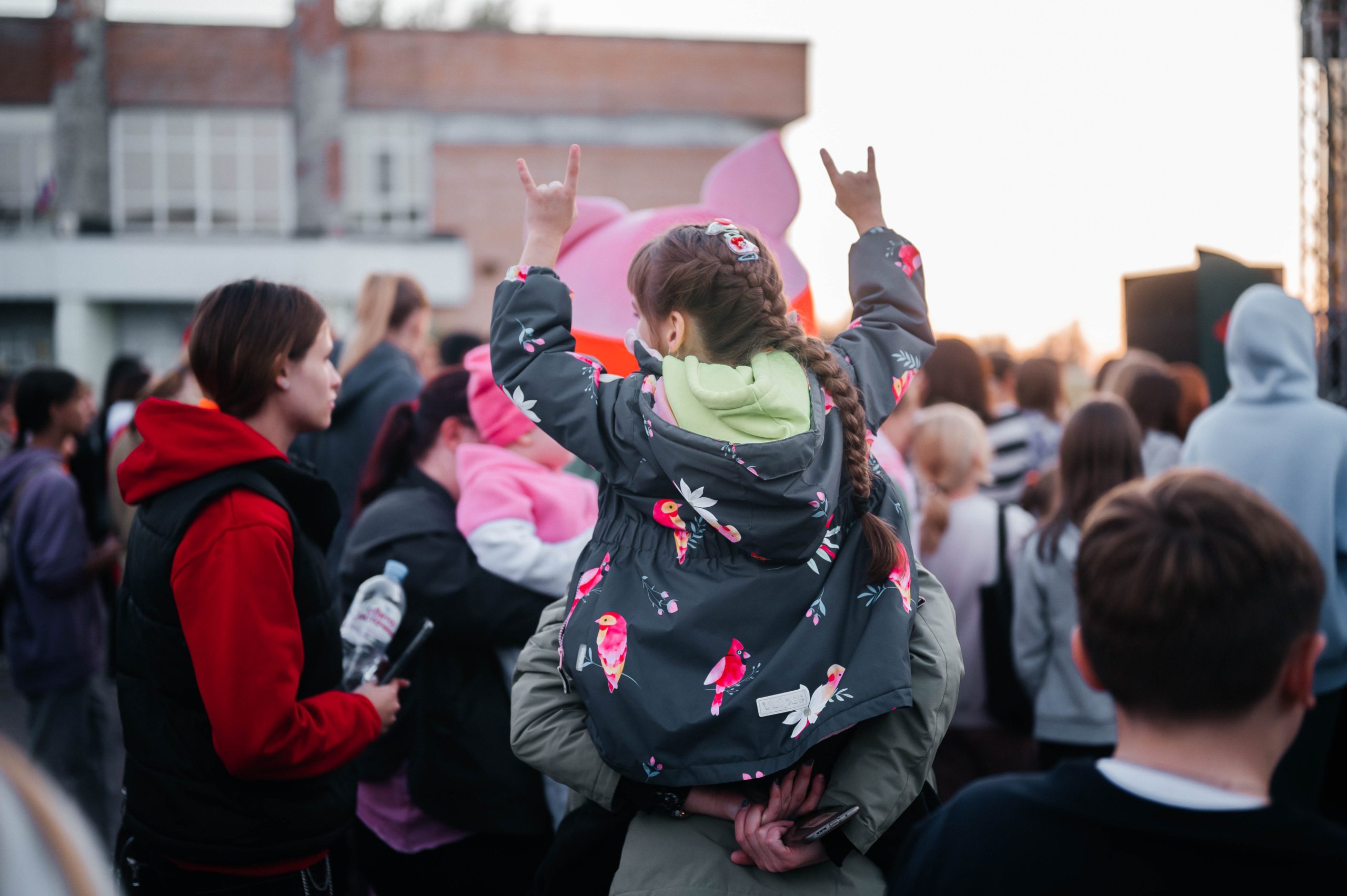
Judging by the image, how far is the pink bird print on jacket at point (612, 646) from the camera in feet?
5.00

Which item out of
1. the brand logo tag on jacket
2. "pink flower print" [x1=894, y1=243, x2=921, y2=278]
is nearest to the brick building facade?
"pink flower print" [x1=894, y1=243, x2=921, y2=278]

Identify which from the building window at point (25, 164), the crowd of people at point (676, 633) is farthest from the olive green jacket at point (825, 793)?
the building window at point (25, 164)

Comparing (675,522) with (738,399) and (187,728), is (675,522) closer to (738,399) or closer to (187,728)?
(738,399)

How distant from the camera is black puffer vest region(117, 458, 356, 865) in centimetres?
191

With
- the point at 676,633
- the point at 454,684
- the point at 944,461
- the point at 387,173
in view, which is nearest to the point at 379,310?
the point at 454,684

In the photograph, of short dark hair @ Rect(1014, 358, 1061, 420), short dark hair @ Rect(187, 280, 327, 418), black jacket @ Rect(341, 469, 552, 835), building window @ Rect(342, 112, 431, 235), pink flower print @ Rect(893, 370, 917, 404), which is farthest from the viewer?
building window @ Rect(342, 112, 431, 235)

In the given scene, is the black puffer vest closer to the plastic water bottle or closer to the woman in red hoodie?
the woman in red hoodie

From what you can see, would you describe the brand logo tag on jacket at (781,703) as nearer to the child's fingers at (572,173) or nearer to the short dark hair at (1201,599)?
the short dark hair at (1201,599)

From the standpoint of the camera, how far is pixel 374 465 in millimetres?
2867

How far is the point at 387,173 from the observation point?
2414cm

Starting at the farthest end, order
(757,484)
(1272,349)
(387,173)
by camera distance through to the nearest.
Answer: (387,173)
(1272,349)
(757,484)

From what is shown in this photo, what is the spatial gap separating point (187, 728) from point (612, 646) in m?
0.97

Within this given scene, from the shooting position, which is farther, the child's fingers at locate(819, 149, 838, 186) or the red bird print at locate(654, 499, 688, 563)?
the child's fingers at locate(819, 149, 838, 186)

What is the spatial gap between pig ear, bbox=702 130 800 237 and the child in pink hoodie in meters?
0.74
